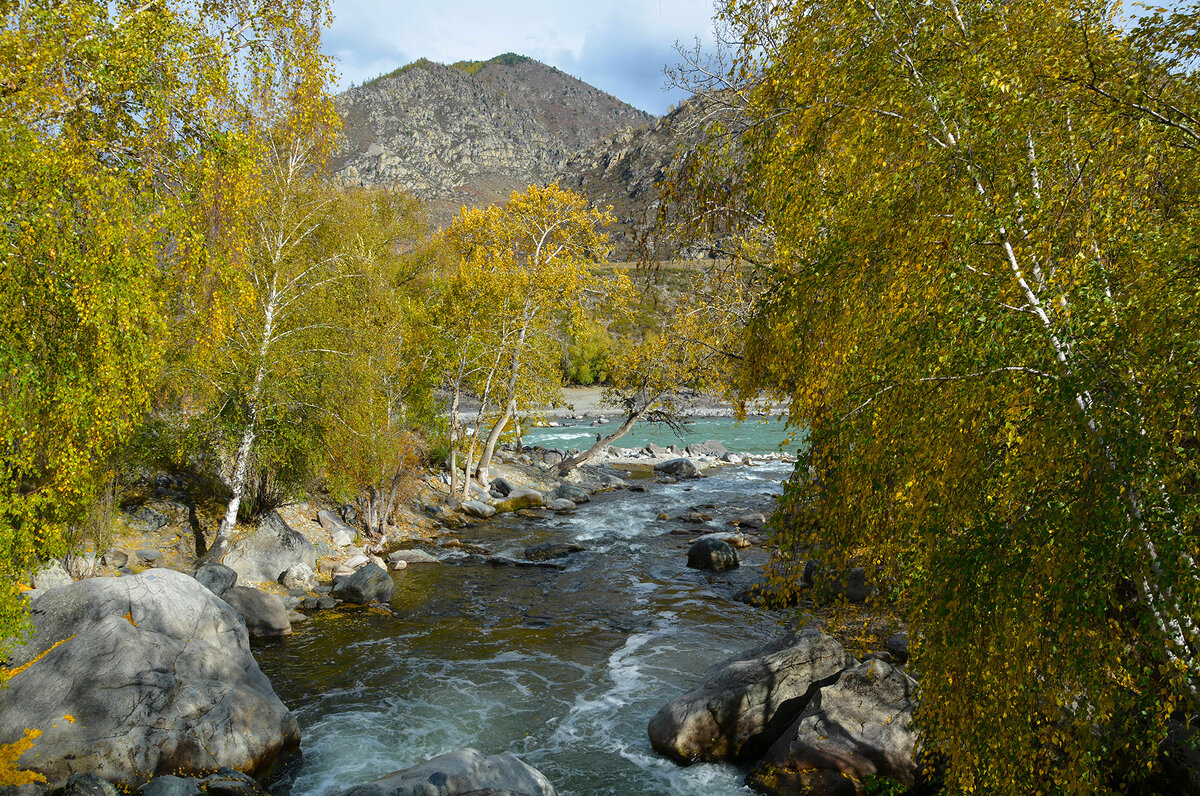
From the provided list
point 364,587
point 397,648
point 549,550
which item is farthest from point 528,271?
point 397,648

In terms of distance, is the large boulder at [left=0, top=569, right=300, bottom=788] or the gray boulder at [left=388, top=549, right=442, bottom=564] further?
the gray boulder at [left=388, top=549, right=442, bottom=564]

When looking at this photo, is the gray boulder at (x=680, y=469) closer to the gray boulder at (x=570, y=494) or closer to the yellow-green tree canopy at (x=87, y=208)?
the gray boulder at (x=570, y=494)

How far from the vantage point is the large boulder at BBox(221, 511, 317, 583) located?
53.8 ft

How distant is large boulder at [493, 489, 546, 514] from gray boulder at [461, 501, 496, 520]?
111cm

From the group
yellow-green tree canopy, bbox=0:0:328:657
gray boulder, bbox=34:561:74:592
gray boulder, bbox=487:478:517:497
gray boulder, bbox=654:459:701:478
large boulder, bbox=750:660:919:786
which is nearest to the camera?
yellow-green tree canopy, bbox=0:0:328:657

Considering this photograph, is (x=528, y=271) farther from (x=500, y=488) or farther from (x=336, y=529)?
(x=336, y=529)

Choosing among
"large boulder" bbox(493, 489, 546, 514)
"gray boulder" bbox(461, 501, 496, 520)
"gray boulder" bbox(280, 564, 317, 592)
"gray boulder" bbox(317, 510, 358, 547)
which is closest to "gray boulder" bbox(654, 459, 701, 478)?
"large boulder" bbox(493, 489, 546, 514)

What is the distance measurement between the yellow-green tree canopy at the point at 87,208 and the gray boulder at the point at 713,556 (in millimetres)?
14879

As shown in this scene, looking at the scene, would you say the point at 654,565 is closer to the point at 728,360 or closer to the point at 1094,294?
the point at 728,360

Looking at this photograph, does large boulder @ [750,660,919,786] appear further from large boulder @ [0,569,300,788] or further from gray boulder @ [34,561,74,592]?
gray boulder @ [34,561,74,592]

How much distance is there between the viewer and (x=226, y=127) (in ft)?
31.3

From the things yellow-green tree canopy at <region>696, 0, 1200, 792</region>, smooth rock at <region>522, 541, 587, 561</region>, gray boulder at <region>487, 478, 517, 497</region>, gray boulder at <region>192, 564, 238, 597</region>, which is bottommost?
smooth rock at <region>522, 541, 587, 561</region>

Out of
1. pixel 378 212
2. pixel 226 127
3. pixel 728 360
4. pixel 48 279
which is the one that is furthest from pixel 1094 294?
pixel 378 212

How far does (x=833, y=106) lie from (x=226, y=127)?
8.13m
